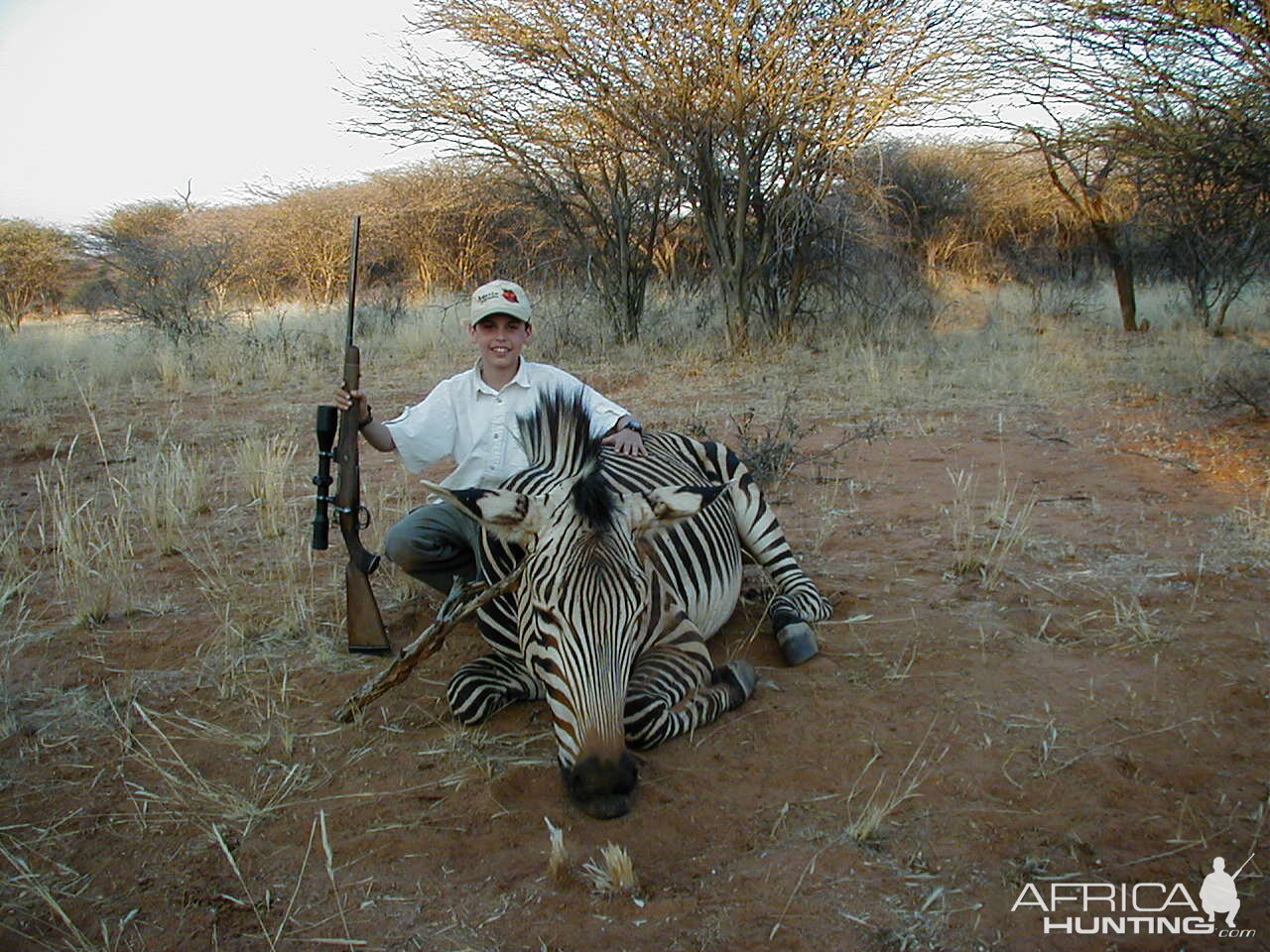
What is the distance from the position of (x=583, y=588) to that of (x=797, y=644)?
1346 millimetres

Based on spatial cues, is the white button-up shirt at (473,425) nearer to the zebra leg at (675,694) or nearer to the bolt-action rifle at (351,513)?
the bolt-action rifle at (351,513)

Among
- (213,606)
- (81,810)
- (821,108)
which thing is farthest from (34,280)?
(81,810)

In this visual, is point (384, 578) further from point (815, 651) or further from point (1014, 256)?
point (1014, 256)

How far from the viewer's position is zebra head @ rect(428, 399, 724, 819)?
8.11 ft

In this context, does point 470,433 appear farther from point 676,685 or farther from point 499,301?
point 676,685

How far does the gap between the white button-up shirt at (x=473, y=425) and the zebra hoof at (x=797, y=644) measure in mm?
1340

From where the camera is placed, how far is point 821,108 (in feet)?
32.8

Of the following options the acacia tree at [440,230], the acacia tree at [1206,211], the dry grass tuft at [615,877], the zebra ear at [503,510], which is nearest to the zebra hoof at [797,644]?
the zebra ear at [503,510]

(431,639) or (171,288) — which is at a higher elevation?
(171,288)

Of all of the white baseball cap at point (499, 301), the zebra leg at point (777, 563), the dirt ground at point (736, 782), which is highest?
the white baseball cap at point (499, 301)

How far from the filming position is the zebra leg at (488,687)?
3.15m

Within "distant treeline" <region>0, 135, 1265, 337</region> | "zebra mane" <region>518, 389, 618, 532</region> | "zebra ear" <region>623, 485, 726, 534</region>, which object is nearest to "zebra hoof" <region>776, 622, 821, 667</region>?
"zebra ear" <region>623, 485, 726, 534</region>

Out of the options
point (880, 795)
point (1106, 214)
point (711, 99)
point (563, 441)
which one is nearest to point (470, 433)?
point (563, 441)

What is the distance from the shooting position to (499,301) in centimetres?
375
